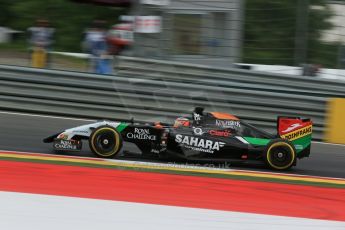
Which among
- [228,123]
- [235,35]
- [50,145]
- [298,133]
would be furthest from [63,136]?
[235,35]

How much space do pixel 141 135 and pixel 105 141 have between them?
0.48 metres

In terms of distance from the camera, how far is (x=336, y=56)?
13219 mm

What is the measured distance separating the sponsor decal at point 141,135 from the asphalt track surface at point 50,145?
25.2 inches

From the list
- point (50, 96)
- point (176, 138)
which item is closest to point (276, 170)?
point (176, 138)

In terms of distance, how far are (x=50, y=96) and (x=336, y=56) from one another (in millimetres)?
5994

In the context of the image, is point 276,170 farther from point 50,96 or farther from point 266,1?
point 266,1

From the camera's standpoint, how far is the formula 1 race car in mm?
8219

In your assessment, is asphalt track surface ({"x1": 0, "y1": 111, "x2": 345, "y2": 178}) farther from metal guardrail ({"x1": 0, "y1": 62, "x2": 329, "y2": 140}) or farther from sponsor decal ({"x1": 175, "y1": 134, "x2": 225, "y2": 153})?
sponsor decal ({"x1": 175, "y1": 134, "x2": 225, "y2": 153})

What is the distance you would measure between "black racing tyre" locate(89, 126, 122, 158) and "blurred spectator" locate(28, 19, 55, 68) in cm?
635

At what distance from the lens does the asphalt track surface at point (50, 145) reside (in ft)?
28.5

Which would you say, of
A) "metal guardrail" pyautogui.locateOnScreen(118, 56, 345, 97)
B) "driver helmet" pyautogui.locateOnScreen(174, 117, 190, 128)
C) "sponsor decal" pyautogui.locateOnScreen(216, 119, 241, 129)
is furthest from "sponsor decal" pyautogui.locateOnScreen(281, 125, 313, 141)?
"metal guardrail" pyautogui.locateOnScreen(118, 56, 345, 97)

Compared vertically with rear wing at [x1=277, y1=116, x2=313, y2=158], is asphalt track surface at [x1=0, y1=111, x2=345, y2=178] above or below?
below

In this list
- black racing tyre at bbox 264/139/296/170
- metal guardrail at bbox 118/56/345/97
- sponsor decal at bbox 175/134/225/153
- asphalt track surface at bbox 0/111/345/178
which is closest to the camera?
sponsor decal at bbox 175/134/225/153

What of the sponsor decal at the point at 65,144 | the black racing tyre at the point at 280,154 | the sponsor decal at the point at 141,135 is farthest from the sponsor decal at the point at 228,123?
the sponsor decal at the point at 65,144
